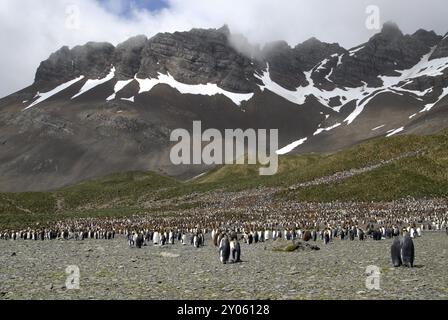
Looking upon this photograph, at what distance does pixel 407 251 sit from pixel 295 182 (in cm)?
8182

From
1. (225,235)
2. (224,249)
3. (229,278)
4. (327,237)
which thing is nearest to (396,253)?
(229,278)

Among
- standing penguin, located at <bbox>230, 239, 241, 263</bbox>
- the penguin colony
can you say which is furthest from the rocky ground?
the penguin colony

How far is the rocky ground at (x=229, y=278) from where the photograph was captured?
17.1 meters

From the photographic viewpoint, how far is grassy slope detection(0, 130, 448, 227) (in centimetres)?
8994

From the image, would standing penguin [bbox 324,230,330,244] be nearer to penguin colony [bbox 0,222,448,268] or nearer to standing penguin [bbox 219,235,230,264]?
penguin colony [bbox 0,222,448,268]

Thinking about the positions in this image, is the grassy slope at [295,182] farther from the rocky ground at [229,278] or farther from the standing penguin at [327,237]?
the rocky ground at [229,278]

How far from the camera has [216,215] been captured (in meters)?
77.1

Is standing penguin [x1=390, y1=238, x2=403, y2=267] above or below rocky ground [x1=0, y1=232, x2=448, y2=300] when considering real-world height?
above

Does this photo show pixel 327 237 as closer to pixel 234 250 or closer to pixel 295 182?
pixel 234 250

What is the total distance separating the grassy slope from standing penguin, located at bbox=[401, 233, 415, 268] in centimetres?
6474
